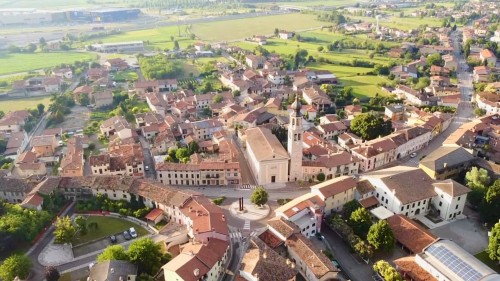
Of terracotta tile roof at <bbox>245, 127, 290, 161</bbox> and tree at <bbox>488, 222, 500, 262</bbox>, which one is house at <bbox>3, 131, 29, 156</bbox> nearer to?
terracotta tile roof at <bbox>245, 127, 290, 161</bbox>

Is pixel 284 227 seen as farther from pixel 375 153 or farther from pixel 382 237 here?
pixel 375 153

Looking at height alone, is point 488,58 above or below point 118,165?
above

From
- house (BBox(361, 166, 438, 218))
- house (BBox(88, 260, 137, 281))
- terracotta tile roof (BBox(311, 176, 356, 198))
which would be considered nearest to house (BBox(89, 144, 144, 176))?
house (BBox(88, 260, 137, 281))

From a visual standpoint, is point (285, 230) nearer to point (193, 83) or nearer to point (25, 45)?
point (193, 83)

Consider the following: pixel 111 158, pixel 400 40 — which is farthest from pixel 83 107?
pixel 400 40

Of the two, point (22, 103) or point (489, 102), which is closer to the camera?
point (489, 102)

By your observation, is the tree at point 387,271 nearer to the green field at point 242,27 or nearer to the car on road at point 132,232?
the car on road at point 132,232

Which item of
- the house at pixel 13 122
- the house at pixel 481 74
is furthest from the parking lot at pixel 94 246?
the house at pixel 481 74

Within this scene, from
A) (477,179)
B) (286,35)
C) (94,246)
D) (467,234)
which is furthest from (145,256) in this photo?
(286,35)
